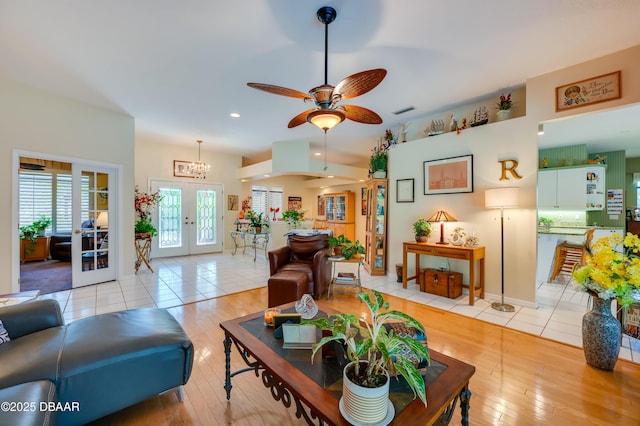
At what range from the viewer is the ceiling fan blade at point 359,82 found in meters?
1.89

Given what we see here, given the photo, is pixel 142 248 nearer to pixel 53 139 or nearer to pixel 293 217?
pixel 53 139

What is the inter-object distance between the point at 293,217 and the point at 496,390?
17.5 feet

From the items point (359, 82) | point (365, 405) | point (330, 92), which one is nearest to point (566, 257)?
point (359, 82)

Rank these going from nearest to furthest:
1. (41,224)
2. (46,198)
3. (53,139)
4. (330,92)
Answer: (330,92), (53,139), (41,224), (46,198)

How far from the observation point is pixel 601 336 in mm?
2025

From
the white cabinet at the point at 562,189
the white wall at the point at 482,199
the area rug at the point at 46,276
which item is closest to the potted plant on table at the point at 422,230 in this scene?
the white wall at the point at 482,199

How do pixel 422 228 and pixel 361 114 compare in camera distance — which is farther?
pixel 422 228

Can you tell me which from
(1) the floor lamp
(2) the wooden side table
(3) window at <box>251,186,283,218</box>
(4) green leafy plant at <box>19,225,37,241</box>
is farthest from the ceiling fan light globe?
(4) green leafy plant at <box>19,225,37,241</box>

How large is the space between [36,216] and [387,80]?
8.68m

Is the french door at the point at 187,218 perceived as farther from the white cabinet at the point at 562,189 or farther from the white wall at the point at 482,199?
the white cabinet at the point at 562,189

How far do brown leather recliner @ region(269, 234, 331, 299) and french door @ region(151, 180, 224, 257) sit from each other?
416cm

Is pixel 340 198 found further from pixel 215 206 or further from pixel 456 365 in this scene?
pixel 456 365

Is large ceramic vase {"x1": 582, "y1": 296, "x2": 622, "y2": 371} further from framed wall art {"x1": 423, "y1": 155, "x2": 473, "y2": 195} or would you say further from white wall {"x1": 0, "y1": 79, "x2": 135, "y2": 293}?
white wall {"x1": 0, "y1": 79, "x2": 135, "y2": 293}

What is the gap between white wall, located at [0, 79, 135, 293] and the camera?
10.8ft
